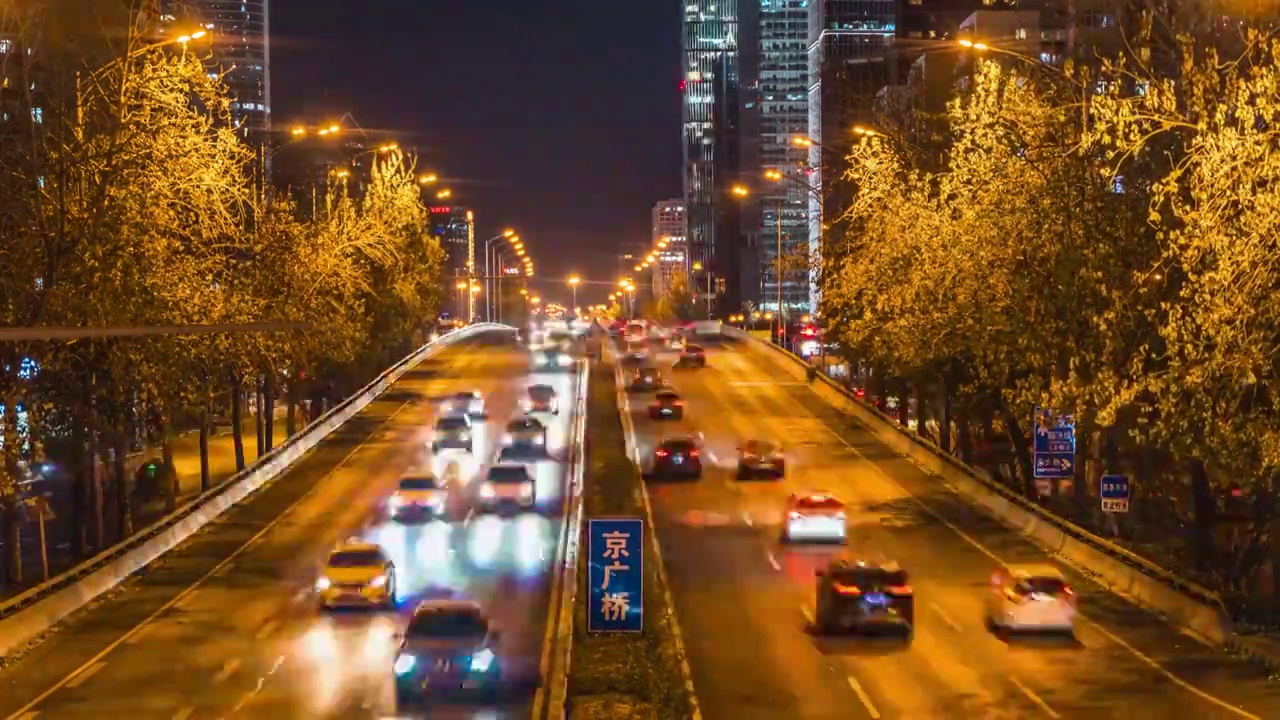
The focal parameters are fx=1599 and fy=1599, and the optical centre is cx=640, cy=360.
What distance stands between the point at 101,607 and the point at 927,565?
58.6ft

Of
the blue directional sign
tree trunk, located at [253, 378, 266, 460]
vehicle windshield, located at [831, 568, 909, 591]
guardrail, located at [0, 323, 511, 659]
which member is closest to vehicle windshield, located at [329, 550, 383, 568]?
guardrail, located at [0, 323, 511, 659]

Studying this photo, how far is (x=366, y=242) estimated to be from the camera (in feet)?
176

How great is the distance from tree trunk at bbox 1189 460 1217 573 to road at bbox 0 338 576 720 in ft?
45.5

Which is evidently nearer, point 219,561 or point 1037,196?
point 1037,196

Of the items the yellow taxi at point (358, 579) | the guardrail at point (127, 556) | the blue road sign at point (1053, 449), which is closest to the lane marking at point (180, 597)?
the guardrail at point (127, 556)

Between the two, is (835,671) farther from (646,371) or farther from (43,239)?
(646,371)

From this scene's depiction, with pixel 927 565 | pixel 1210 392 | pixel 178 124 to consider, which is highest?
pixel 178 124

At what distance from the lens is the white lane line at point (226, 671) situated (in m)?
25.1

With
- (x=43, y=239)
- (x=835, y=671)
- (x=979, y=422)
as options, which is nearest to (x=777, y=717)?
(x=835, y=671)

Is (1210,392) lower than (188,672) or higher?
higher

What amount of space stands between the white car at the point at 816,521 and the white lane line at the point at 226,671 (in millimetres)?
16002

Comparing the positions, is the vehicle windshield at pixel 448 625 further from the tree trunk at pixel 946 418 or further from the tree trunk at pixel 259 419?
the tree trunk at pixel 259 419

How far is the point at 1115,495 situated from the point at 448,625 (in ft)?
55.3

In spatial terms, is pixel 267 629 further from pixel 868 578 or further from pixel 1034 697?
pixel 1034 697
